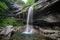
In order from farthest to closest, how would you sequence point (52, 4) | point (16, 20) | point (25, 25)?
point (16, 20) < point (25, 25) < point (52, 4)

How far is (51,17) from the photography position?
18.0 meters

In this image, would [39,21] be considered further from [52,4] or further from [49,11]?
[52,4]

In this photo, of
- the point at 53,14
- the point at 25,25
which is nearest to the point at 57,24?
the point at 53,14

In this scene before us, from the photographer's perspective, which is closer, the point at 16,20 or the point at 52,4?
the point at 52,4

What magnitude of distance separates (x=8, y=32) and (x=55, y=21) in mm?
7554

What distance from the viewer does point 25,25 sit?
767 inches

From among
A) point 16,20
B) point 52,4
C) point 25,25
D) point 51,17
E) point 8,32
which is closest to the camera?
point 8,32

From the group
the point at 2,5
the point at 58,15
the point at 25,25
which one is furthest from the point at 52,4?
the point at 2,5

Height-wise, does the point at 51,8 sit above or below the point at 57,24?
above

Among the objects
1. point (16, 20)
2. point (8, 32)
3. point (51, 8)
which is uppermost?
point (51, 8)

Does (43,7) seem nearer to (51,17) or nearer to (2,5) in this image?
(51,17)

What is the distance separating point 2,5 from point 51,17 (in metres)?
9.48

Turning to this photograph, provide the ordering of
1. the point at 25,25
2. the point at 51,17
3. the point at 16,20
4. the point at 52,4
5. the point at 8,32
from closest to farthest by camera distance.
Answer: the point at 8,32, the point at 52,4, the point at 51,17, the point at 25,25, the point at 16,20

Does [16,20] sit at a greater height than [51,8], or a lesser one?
lesser
